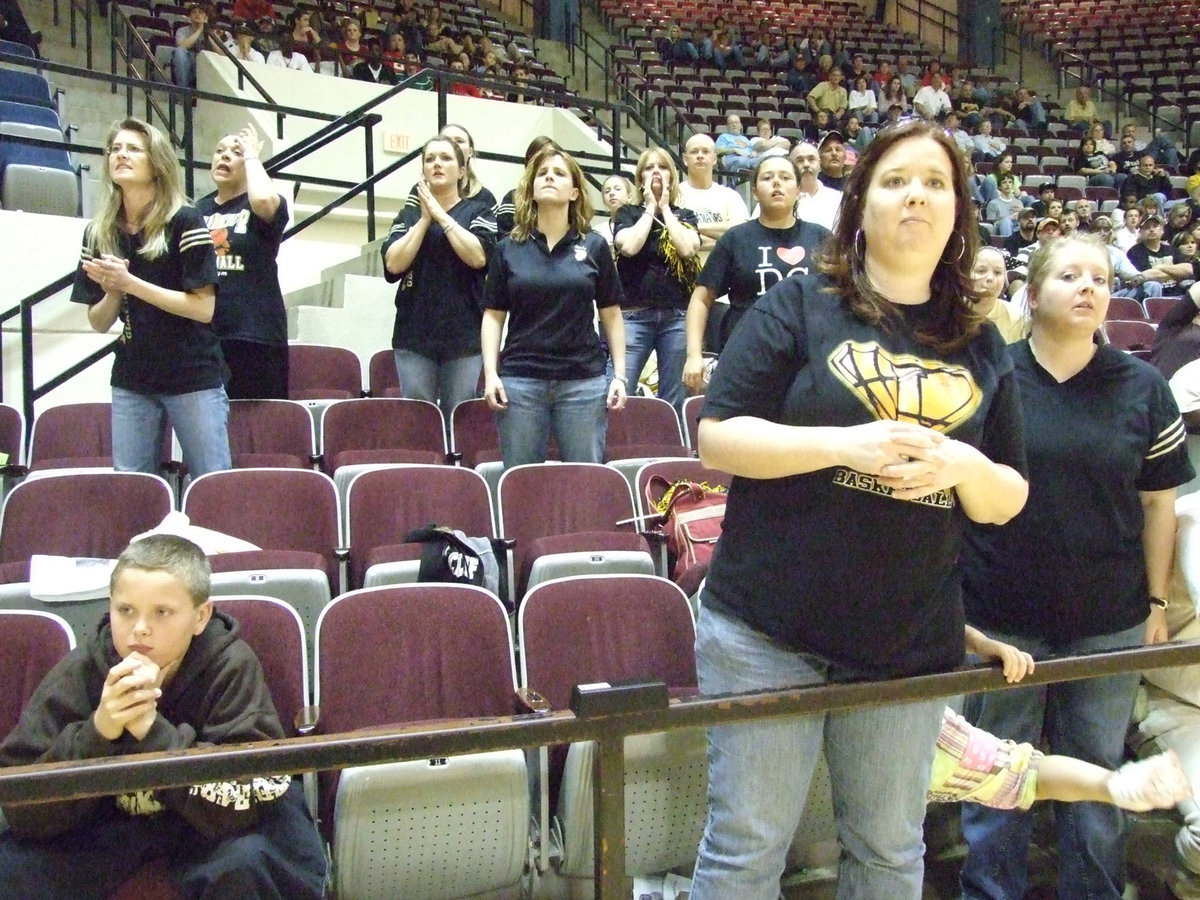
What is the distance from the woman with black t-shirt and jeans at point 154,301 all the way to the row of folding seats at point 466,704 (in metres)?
0.87

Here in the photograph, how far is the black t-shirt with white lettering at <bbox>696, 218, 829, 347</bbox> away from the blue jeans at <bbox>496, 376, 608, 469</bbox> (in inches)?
17.6

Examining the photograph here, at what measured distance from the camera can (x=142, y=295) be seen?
7.86 ft

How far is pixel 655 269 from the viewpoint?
11.6 feet

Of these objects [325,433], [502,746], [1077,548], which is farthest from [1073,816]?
[325,433]

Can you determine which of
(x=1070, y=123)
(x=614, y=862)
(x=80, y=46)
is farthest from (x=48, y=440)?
(x=1070, y=123)

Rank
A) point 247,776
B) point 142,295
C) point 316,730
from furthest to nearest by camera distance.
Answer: point 142,295 → point 316,730 → point 247,776

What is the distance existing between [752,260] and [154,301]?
1.53 m

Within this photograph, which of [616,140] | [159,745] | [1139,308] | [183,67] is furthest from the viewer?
[183,67]

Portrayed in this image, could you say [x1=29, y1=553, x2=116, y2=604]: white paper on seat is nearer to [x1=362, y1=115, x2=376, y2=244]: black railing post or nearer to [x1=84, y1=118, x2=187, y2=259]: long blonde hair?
[x1=84, y1=118, x2=187, y2=259]: long blonde hair

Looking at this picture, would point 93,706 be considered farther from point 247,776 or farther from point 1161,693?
point 1161,693

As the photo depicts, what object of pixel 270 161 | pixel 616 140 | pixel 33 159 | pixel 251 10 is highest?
pixel 251 10

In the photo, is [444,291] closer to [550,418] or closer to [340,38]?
[550,418]

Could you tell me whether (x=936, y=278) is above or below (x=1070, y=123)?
below

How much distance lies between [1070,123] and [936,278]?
11748 millimetres
